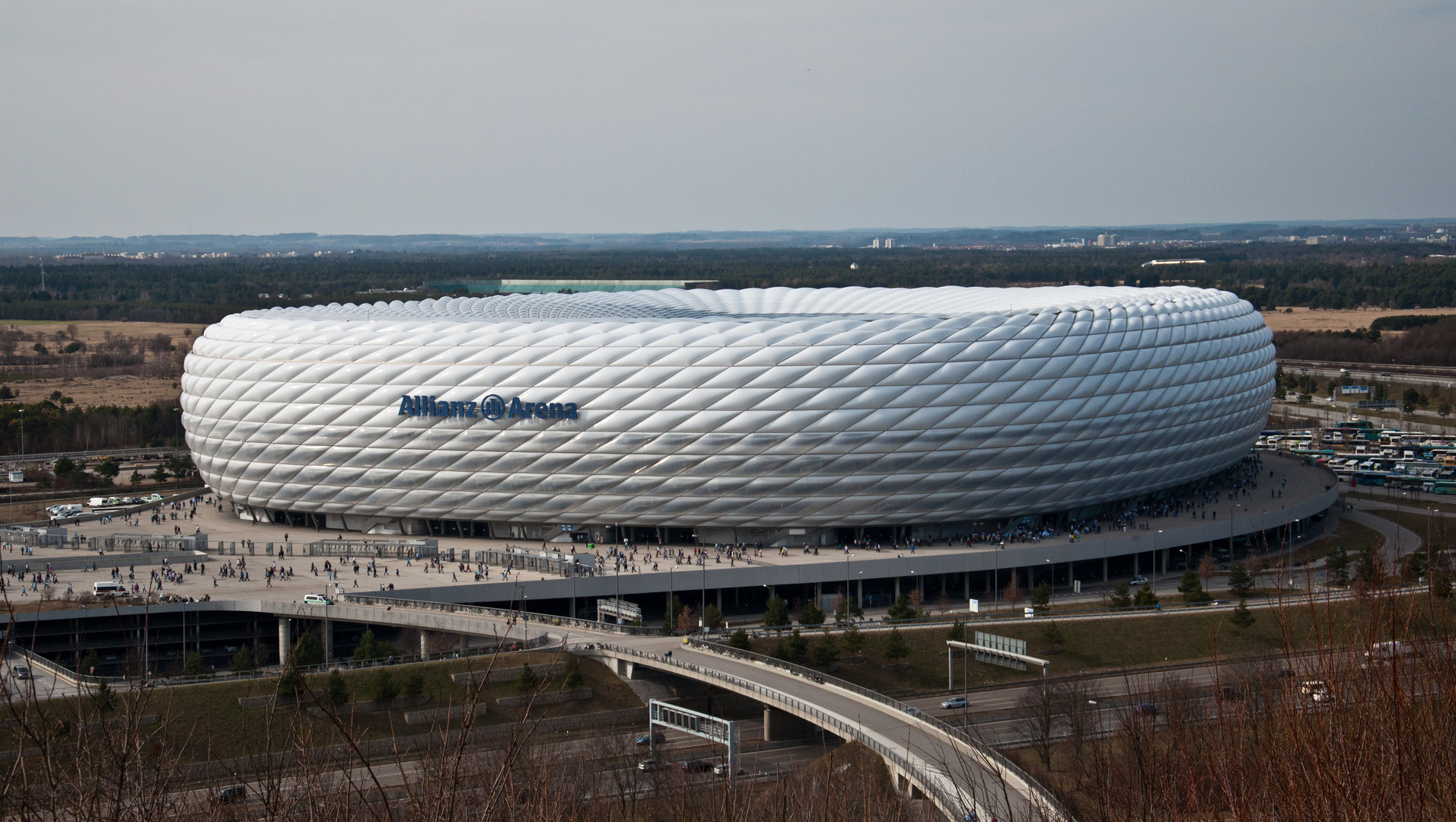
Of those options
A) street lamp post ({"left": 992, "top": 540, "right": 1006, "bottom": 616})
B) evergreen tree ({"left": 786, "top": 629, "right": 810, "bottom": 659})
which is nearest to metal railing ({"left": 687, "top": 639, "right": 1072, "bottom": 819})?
evergreen tree ({"left": 786, "top": 629, "right": 810, "bottom": 659})

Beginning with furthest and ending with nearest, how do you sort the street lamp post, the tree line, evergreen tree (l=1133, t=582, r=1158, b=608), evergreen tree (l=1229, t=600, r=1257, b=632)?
the tree line, the street lamp post, evergreen tree (l=1133, t=582, r=1158, b=608), evergreen tree (l=1229, t=600, r=1257, b=632)

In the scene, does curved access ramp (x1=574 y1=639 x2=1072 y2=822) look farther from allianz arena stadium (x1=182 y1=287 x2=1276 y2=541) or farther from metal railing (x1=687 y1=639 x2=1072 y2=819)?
allianz arena stadium (x1=182 y1=287 x2=1276 y2=541)

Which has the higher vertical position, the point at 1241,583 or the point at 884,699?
the point at 884,699

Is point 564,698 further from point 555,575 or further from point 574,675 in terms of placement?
point 555,575

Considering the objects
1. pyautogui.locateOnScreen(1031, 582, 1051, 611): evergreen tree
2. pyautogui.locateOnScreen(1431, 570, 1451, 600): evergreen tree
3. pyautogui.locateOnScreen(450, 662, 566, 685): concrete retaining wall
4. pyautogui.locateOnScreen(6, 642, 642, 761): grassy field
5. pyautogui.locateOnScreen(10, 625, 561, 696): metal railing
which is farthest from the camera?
pyautogui.locateOnScreen(1031, 582, 1051, 611): evergreen tree

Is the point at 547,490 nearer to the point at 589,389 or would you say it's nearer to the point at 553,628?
the point at 589,389

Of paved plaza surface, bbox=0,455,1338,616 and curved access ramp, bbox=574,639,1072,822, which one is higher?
curved access ramp, bbox=574,639,1072,822

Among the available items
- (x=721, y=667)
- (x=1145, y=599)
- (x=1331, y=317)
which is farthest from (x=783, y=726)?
(x=1331, y=317)
